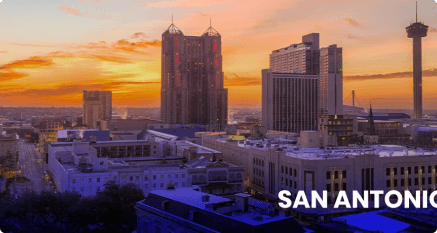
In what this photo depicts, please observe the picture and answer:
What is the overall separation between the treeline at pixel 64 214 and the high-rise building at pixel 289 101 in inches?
5370

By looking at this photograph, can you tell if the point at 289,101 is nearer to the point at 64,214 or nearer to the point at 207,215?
the point at 64,214

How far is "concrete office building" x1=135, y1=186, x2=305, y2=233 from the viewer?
2739 centimetres

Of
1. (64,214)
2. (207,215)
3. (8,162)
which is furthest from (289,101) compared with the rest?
(207,215)

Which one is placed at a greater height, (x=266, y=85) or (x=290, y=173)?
(x=266, y=85)

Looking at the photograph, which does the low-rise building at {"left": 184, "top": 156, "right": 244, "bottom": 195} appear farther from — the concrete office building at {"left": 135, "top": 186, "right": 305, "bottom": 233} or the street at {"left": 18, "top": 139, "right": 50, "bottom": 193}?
the street at {"left": 18, "top": 139, "right": 50, "bottom": 193}

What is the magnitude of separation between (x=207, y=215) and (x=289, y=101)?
155 metres

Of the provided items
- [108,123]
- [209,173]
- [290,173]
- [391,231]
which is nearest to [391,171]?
[290,173]

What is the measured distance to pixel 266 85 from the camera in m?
178

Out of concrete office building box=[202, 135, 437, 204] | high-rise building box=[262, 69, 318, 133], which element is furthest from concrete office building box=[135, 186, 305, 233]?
high-rise building box=[262, 69, 318, 133]

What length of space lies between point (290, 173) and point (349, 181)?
7681 millimetres

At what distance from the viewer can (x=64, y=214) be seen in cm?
4016

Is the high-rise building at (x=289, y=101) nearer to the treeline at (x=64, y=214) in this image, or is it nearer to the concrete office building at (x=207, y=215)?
the treeline at (x=64, y=214)

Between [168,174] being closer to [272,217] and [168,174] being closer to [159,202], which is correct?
[159,202]

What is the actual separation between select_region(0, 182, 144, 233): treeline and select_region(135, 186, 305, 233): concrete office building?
739 centimetres
